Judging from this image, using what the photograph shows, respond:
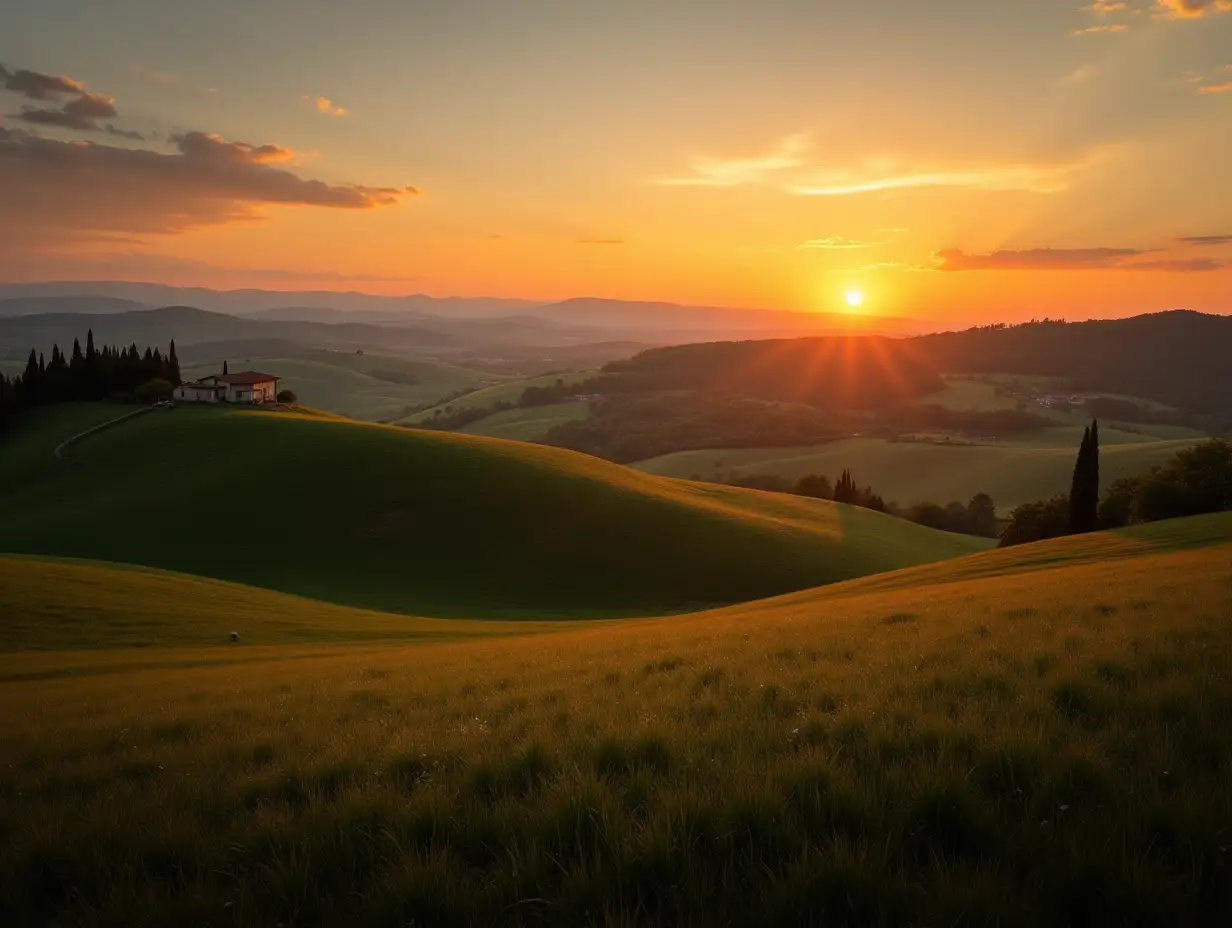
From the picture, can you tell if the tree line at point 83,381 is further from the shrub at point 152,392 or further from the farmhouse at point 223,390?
the farmhouse at point 223,390

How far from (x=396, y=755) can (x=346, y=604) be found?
59.5m

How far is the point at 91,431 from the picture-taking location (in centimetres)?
11206

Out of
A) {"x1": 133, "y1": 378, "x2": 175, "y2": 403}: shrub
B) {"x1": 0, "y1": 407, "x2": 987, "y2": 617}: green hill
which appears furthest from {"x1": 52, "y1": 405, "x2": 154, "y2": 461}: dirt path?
{"x1": 133, "y1": 378, "x2": 175, "y2": 403}: shrub

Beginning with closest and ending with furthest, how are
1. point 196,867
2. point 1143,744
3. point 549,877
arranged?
point 549,877 → point 196,867 → point 1143,744

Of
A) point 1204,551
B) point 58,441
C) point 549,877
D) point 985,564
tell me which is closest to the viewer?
point 549,877

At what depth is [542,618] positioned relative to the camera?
61.9 meters

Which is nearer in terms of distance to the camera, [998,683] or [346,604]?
[998,683]

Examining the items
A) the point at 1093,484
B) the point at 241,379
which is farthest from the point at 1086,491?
the point at 241,379

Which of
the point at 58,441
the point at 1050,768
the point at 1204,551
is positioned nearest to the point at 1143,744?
the point at 1050,768

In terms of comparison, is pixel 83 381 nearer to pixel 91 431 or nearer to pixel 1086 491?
pixel 91 431

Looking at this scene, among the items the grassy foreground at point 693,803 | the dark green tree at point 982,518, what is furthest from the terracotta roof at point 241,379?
the dark green tree at point 982,518

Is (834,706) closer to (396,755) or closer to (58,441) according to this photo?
(396,755)

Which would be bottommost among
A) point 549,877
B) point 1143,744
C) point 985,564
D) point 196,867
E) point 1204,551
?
point 985,564

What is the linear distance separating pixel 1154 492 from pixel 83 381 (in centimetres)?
16491
